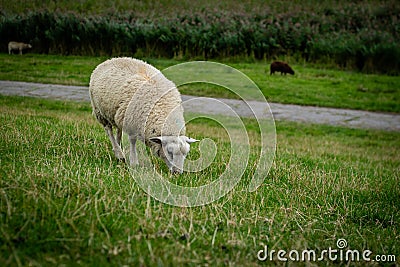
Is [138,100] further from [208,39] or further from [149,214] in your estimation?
[208,39]

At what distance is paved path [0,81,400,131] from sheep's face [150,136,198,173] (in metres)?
8.54

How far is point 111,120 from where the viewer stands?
301 inches

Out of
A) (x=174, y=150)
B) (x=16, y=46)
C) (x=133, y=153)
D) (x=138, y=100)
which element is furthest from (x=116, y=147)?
(x=16, y=46)

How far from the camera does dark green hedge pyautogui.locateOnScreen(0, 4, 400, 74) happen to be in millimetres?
20078

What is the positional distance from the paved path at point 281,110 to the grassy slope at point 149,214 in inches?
286

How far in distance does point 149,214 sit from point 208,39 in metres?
17.3

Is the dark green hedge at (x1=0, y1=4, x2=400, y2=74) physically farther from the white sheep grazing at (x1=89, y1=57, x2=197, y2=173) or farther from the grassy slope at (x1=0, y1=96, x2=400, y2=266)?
the grassy slope at (x1=0, y1=96, x2=400, y2=266)

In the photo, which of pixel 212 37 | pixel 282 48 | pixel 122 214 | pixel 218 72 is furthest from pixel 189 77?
pixel 122 214

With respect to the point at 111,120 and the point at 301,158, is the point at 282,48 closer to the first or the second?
the point at 301,158

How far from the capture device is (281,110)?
15938 millimetres
